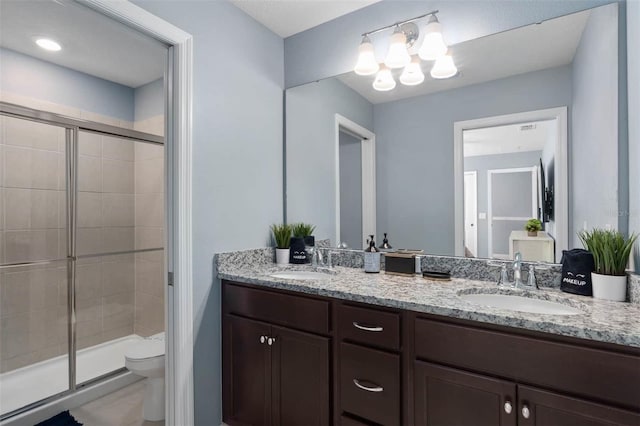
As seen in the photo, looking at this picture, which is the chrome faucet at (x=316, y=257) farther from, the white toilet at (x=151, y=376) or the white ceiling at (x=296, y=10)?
the white ceiling at (x=296, y=10)

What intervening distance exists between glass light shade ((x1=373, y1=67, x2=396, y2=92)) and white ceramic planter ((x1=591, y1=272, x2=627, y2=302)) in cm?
136

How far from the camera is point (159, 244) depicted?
120 inches

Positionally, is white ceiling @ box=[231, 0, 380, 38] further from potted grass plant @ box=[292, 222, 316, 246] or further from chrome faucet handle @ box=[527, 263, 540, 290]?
chrome faucet handle @ box=[527, 263, 540, 290]

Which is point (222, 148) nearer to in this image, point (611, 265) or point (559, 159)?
point (559, 159)

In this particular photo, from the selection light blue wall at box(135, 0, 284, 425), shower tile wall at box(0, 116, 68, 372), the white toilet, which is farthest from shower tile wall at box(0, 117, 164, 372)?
light blue wall at box(135, 0, 284, 425)

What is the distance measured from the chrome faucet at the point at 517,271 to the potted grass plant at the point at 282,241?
1262mm

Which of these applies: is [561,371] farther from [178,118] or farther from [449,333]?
[178,118]

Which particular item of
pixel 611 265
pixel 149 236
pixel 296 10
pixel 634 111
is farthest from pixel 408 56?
pixel 149 236

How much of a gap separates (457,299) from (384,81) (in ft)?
4.30

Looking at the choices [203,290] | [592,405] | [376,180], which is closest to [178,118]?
[203,290]

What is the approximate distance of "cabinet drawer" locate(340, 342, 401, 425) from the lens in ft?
4.09

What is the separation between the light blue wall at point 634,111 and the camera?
1180 mm

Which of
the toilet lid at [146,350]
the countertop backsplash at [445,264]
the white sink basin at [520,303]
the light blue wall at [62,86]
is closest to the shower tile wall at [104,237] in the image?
the light blue wall at [62,86]

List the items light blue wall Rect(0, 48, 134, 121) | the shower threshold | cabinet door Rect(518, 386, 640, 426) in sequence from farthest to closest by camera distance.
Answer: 1. light blue wall Rect(0, 48, 134, 121)
2. the shower threshold
3. cabinet door Rect(518, 386, 640, 426)
